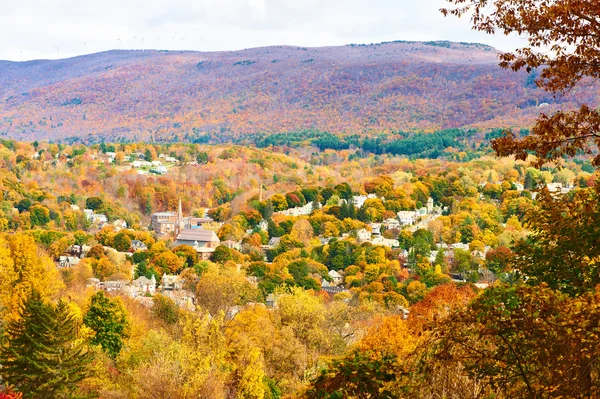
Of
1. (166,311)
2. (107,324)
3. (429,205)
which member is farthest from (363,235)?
(107,324)

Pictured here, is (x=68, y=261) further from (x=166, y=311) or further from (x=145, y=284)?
(x=166, y=311)

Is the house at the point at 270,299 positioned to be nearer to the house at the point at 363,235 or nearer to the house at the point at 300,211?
the house at the point at 363,235

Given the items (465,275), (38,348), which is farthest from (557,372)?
(465,275)

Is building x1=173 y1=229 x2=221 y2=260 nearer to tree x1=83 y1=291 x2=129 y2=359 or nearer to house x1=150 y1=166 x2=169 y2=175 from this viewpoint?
tree x1=83 y1=291 x2=129 y2=359

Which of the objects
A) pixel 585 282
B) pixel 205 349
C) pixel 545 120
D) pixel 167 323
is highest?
pixel 545 120

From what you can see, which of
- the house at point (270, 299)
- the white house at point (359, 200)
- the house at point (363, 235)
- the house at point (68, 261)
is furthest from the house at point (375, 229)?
the house at point (270, 299)

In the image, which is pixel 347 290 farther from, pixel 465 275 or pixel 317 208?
pixel 317 208

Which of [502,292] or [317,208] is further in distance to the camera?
[317,208]

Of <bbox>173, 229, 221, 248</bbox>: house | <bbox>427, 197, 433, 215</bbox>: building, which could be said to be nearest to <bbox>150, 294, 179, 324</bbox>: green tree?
<bbox>173, 229, 221, 248</bbox>: house
